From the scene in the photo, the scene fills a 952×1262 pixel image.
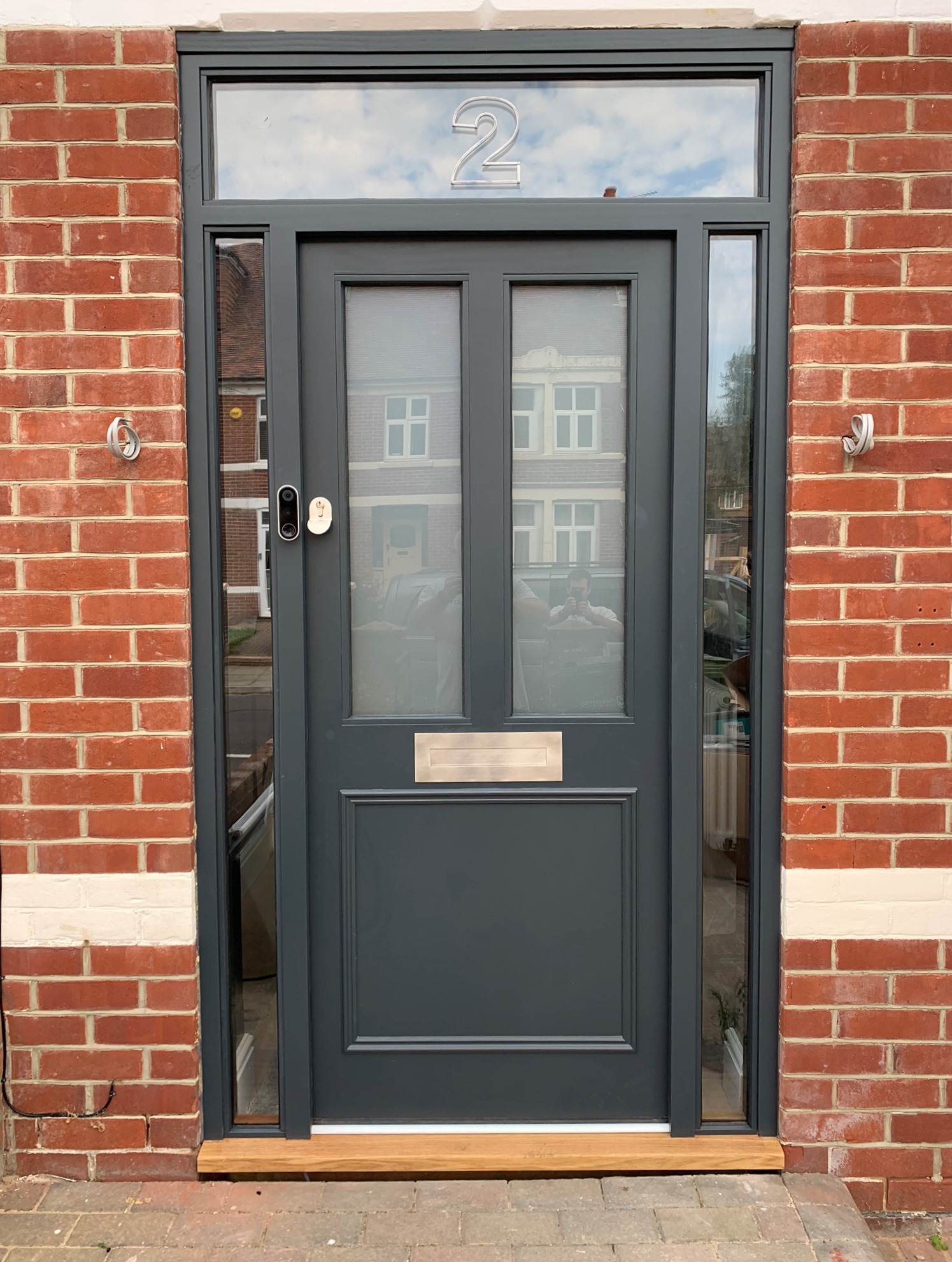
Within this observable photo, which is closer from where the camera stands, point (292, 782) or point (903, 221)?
point (903, 221)

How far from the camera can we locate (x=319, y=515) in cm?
259

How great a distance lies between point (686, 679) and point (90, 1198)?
219 cm

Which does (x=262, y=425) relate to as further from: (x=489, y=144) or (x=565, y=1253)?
(x=565, y=1253)

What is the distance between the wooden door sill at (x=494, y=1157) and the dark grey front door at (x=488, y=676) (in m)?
0.10

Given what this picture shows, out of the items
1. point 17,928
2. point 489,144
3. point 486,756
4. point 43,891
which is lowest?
point 17,928

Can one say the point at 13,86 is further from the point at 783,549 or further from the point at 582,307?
the point at 783,549

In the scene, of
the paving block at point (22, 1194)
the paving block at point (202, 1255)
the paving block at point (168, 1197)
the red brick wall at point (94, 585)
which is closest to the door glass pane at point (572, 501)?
the red brick wall at point (94, 585)

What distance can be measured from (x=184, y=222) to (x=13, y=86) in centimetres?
54

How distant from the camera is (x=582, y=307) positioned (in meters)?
2.62

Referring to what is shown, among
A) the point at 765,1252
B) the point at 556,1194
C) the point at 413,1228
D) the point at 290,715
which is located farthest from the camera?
the point at 290,715

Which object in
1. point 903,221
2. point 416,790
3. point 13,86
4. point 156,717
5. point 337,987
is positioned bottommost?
point 337,987

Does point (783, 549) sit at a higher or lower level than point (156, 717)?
higher

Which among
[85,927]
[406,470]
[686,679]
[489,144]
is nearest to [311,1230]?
[85,927]

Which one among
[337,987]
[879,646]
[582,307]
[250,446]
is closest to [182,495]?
[250,446]
